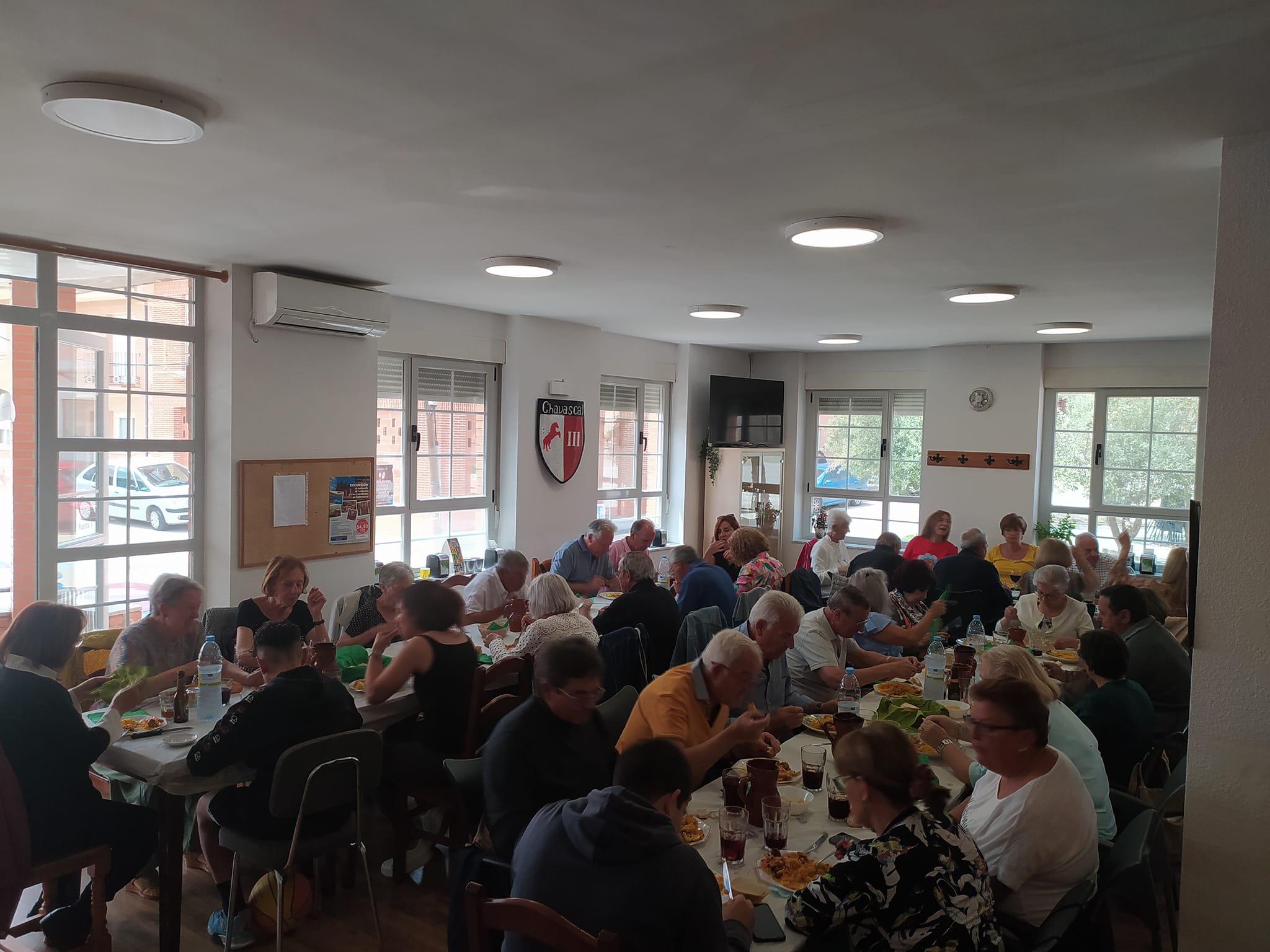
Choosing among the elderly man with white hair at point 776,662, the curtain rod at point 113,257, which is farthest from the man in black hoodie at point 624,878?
the curtain rod at point 113,257

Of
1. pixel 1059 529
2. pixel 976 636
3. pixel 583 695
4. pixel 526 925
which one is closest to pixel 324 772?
pixel 583 695

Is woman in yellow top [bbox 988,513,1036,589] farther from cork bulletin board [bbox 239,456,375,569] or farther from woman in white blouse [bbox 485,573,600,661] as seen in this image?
cork bulletin board [bbox 239,456,375,569]

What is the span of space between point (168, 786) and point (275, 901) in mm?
614

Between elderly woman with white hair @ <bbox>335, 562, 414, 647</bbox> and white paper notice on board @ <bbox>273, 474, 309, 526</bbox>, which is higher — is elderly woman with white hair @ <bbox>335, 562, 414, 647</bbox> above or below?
below

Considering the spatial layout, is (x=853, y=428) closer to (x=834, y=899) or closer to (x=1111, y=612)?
(x=1111, y=612)

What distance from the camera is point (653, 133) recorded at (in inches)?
100

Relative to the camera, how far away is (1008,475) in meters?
8.20

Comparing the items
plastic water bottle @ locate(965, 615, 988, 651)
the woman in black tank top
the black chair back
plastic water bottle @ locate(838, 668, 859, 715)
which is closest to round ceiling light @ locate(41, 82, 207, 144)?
the woman in black tank top

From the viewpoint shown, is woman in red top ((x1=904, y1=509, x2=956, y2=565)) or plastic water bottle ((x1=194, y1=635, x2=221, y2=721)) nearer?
plastic water bottle ((x1=194, y1=635, x2=221, y2=721))

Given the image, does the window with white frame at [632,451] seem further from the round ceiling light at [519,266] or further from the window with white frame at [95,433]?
the window with white frame at [95,433]

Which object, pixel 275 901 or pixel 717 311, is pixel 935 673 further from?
pixel 717 311

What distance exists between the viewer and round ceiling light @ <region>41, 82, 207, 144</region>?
223 centimetres

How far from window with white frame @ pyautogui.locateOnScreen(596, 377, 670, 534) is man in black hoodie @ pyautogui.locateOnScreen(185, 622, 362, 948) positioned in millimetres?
5057

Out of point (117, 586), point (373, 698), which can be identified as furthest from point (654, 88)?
point (117, 586)
